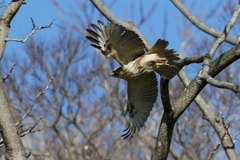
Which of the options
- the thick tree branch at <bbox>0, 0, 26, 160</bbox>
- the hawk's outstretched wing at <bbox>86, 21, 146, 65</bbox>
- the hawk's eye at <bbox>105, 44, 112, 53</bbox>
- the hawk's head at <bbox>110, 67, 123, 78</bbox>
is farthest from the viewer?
the hawk's head at <bbox>110, 67, 123, 78</bbox>

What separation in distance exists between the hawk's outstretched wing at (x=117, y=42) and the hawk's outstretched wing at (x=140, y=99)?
13.7 inches

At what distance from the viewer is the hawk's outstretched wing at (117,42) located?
452 cm

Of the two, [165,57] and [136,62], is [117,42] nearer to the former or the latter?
[136,62]

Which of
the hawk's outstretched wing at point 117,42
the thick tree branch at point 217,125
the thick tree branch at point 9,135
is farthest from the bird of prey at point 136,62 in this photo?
the thick tree branch at point 9,135

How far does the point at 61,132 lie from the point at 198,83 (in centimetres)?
1027

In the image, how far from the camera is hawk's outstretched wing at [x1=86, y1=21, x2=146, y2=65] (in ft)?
14.8

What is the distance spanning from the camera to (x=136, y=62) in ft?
16.3

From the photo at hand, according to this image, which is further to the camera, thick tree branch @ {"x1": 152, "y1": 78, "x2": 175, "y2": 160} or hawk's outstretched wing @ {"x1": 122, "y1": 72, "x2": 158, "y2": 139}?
hawk's outstretched wing @ {"x1": 122, "y1": 72, "x2": 158, "y2": 139}

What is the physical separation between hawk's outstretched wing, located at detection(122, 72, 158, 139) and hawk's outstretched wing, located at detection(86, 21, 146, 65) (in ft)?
1.14

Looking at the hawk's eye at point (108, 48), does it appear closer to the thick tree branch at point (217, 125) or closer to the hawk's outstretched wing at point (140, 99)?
the hawk's outstretched wing at point (140, 99)

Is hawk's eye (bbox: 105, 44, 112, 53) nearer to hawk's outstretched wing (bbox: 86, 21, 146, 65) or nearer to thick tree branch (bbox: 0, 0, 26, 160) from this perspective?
hawk's outstretched wing (bbox: 86, 21, 146, 65)

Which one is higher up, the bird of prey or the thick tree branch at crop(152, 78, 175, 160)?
the bird of prey

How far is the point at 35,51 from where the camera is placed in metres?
13.4

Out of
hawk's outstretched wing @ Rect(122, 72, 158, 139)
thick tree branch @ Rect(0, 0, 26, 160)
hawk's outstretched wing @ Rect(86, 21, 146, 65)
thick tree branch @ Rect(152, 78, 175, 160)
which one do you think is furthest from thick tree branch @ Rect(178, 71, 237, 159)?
thick tree branch @ Rect(0, 0, 26, 160)
